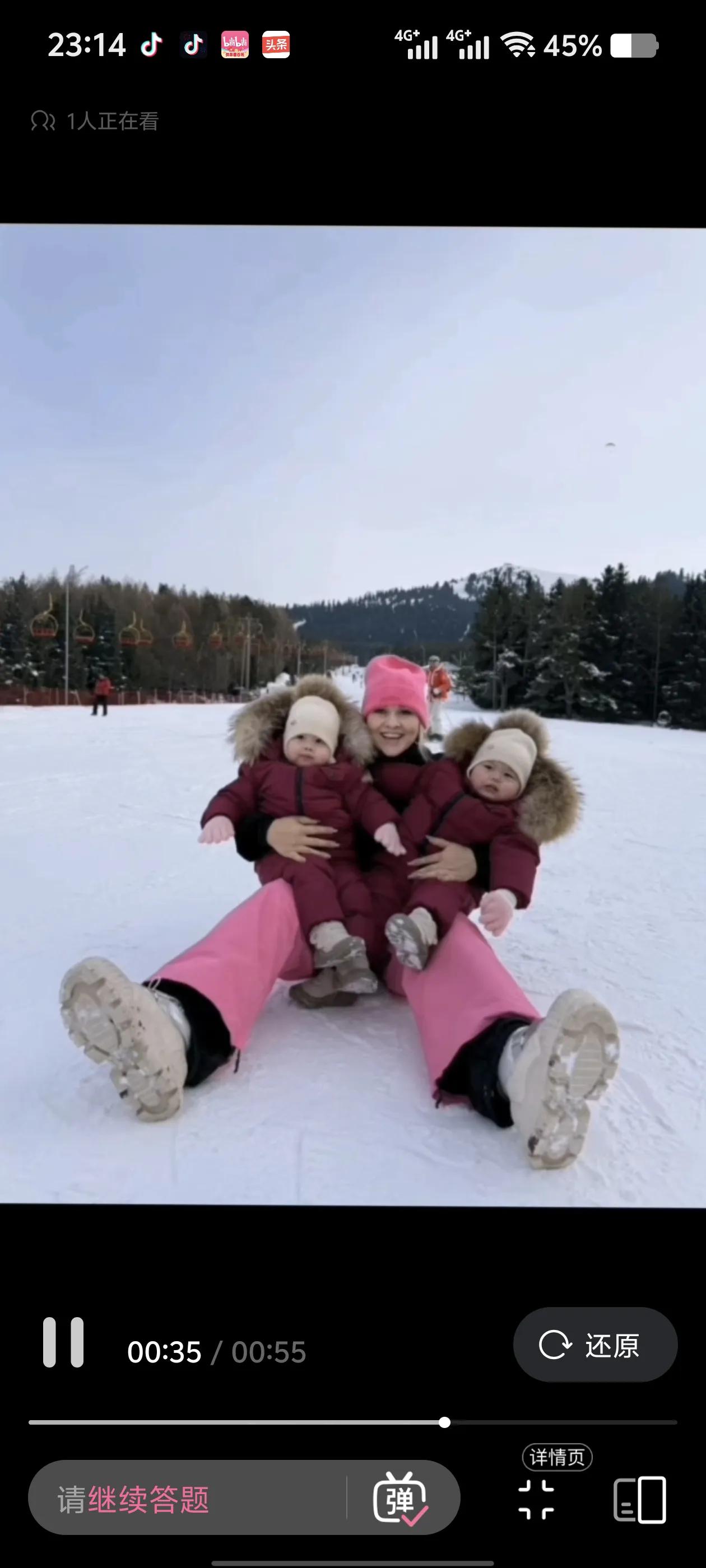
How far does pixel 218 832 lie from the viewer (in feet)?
5.28

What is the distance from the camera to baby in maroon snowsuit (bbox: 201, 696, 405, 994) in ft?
4.93

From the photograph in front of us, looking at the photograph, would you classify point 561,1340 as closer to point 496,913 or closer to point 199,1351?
point 199,1351

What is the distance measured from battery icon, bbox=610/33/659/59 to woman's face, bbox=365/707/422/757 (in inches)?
46.2

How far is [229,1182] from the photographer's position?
88cm

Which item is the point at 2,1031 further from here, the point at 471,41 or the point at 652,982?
the point at 471,41

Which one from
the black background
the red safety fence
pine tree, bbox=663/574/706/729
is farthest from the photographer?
the red safety fence

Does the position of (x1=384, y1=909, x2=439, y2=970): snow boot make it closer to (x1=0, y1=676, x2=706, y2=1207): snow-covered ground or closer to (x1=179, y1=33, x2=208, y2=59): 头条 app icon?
(x1=0, y1=676, x2=706, y2=1207): snow-covered ground

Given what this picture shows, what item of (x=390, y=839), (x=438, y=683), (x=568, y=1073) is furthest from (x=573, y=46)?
(x=438, y=683)

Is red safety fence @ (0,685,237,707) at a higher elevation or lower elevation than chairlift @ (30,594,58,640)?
lower

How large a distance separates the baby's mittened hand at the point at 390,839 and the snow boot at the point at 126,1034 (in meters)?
0.62

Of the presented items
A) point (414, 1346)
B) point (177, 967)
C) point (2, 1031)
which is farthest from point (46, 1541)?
point (2, 1031)

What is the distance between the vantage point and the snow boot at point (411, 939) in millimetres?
1351

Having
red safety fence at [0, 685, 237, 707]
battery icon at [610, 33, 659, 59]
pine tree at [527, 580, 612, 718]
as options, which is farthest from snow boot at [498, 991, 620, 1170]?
red safety fence at [0, 685, 237, 707]

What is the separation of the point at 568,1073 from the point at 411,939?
0.43 m
